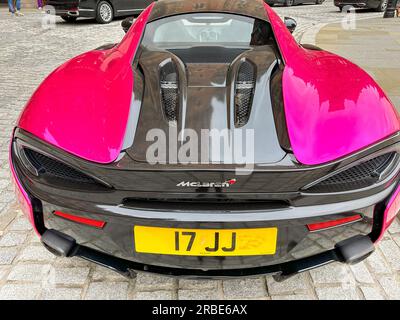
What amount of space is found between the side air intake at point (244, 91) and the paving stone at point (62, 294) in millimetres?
1193

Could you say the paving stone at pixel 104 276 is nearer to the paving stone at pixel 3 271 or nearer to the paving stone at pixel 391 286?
the paving stone at pixel 3 271

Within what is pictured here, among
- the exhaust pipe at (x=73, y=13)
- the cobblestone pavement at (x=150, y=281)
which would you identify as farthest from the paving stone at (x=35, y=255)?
the exhaust pipe at (x=73, y=13)

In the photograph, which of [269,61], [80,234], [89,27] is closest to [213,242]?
[80,234]

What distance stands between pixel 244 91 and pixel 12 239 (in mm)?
1674

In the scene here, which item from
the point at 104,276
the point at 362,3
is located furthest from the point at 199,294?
the point at 362,3

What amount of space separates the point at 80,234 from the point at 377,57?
6839 millimetres

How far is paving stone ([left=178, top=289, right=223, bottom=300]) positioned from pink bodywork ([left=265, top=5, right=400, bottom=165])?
2.87 ft

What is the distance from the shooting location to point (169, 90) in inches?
76.7

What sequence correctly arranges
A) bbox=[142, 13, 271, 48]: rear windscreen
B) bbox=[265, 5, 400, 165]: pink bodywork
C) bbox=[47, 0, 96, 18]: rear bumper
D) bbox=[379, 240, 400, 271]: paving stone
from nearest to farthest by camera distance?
1. bbox=[265, 5, 400, 165]: pink bodywork
2. bbox=[379, 240, 400, 271]: paving stone
3. bbox=[142, 13, 271, 48]: rear windscreen
4. bbox=[47, 0, 96, 18]: rear bumper

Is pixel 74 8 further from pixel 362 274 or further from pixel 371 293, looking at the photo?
pixel 371 293

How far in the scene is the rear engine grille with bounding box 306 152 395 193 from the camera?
5.10 feet

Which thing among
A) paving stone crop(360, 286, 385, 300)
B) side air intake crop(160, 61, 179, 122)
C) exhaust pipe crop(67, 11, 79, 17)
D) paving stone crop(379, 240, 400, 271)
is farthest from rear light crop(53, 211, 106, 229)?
exhaust pipe crop(67, 11, 79, 17)

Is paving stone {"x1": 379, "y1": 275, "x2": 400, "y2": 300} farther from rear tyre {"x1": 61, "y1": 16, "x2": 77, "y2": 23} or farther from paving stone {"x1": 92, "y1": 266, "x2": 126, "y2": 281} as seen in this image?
rear tyre {"x1": 61, "y1": 16, "x2": 77, "y2": 23}

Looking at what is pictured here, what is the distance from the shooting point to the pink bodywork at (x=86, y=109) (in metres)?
1.63
